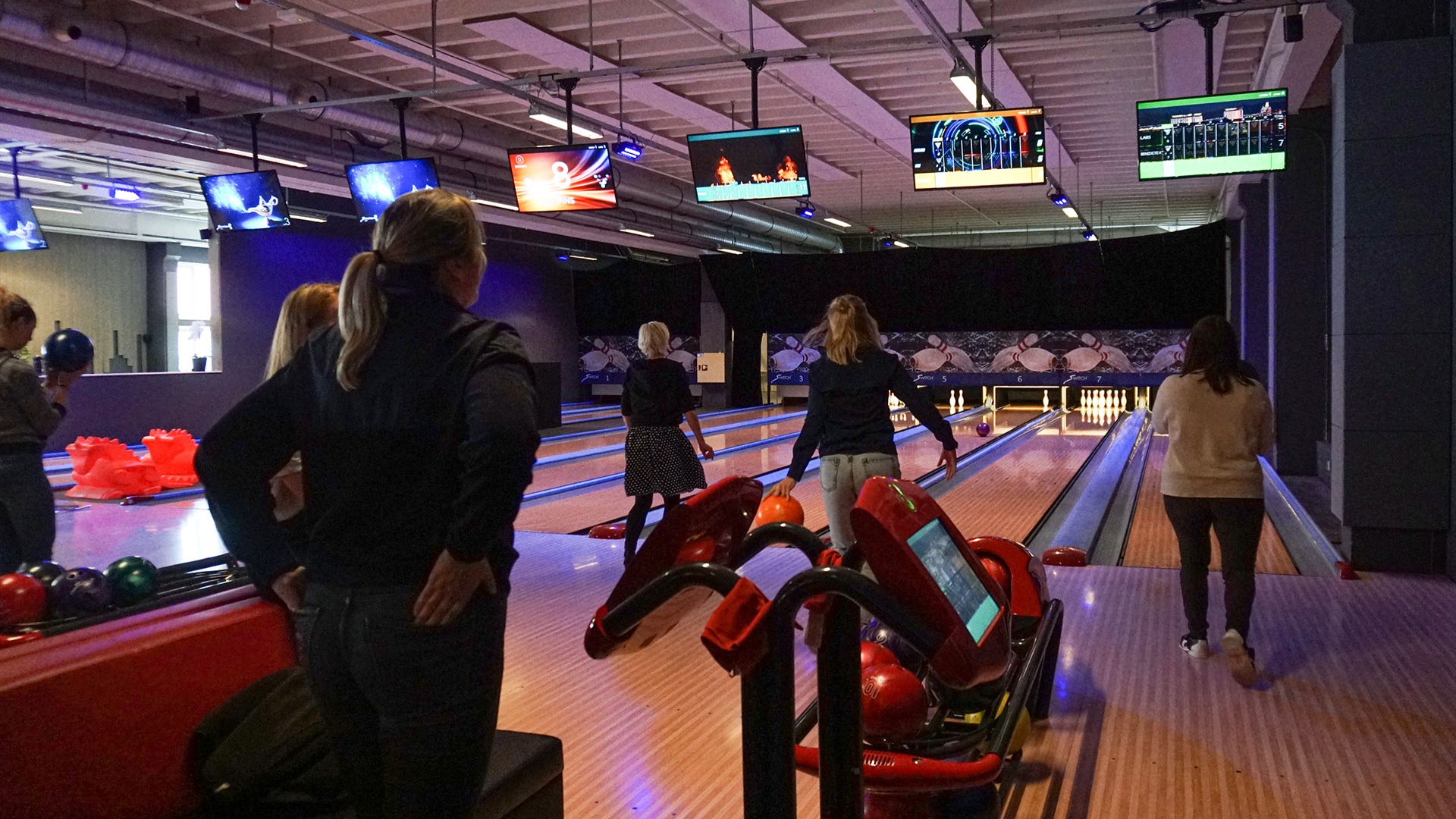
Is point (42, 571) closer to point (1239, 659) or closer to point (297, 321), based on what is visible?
point (297, 321)

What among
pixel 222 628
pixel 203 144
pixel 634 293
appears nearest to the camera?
pixel 222 628

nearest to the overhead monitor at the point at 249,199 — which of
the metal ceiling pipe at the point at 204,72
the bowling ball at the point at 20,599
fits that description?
the metal ceiling pipe at the point at 204,72

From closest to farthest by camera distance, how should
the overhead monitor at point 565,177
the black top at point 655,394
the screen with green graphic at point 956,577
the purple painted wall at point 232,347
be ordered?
the screen with green graphic at point 956,577 → the black top at point 655,394 → the overhead monitor at point 565,177 → the purple painted wall at point 232,347

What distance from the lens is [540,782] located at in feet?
7.00

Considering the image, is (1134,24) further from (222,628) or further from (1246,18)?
(222,628)

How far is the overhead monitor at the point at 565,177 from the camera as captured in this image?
288 inches

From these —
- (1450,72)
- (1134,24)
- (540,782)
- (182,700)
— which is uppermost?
(1134,24)

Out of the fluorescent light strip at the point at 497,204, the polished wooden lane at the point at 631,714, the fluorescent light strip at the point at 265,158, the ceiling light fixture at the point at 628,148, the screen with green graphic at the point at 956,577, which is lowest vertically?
the polished wooden lane at the point at 631,714

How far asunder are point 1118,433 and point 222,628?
12899mm

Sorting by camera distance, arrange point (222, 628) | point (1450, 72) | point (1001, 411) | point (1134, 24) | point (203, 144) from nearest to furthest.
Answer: point (222, 628)
point (1450, 72)
point (1134, 24)
point (203, 144)
point (1001, 411)

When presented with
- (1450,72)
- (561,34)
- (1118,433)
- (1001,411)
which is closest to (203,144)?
(561,34)

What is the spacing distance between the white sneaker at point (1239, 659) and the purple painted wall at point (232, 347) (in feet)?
31.1

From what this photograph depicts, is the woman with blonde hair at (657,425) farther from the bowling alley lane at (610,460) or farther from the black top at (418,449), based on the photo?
the black top at (418,449)

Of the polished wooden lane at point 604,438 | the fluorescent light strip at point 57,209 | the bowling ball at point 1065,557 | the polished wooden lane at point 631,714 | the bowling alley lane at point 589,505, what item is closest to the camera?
the polished wooden lane at point 631,714
